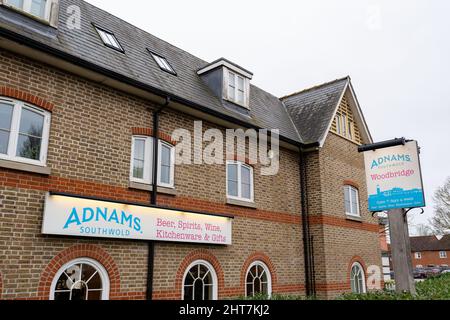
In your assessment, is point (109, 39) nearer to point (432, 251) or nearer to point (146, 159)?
point (146, 159)

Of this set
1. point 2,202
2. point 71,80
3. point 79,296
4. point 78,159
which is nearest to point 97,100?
point 71,80

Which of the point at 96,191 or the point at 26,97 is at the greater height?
the point at 26,97

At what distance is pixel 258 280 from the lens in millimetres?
11852

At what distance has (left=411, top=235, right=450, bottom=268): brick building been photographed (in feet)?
213

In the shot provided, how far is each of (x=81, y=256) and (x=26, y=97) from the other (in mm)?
3315

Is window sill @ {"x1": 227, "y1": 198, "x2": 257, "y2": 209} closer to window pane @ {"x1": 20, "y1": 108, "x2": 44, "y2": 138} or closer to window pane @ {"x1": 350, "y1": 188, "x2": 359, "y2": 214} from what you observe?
window pane @ {"x1": 20, "y1": 108, "x2": 44, "y2": 138}

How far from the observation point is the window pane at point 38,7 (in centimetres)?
876

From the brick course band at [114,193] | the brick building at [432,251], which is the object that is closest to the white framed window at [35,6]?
the brick course band at [114,193]

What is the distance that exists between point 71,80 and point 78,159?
70.1 inches

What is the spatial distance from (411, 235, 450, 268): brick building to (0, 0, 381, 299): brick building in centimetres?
5942

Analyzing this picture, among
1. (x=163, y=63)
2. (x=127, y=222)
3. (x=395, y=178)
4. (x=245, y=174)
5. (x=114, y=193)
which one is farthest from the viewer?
(x=245, y=174)

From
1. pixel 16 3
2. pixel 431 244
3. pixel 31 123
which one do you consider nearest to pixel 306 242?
pixel 31 123

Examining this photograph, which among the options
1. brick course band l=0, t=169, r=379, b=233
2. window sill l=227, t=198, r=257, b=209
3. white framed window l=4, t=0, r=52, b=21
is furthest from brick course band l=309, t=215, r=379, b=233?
white framed window l=4, t=0, r=52, b=21

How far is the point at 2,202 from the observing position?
7000 millimetres
